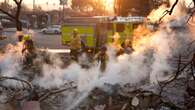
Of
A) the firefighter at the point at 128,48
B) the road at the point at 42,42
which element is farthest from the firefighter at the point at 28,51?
the road at the point at 42,42

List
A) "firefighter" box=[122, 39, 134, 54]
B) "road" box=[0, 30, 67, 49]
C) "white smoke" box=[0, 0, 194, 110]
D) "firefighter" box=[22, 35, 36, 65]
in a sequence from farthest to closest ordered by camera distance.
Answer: "road" box=[0, 30, 67, 49], "firefighter" box=[22, 35, 36, 65], "firefighter" box=[122, 39, 134, 54], "white smoke" box=[0, 0, 194, 110]

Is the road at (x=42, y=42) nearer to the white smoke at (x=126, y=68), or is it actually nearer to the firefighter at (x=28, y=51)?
the firefighter at (x=28, y=51)

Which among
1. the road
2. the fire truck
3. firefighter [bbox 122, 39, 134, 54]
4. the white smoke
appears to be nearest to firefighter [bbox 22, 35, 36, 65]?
the white smoke

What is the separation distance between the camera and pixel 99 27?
27359 mm

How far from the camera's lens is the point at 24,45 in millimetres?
18875

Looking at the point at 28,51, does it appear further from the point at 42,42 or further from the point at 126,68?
the point at 42,42

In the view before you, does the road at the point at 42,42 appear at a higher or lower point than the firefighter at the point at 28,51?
lower

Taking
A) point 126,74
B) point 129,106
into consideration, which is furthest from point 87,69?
point 129,106

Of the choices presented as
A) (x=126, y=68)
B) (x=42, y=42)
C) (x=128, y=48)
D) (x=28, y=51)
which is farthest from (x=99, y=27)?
(x=42, y=42)

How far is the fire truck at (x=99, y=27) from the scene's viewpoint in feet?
85.7

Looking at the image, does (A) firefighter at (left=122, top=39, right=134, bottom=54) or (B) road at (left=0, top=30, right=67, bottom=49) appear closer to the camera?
(A) firefighter at (left=122, top=39, right=134, bottom=54)

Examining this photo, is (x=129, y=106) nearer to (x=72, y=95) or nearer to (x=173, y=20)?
(x=72, y=95)

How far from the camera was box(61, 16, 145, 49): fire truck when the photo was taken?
2612 cm

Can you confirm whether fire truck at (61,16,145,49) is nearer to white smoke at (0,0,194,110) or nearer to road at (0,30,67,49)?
white smoke at (0,0,194,110)
